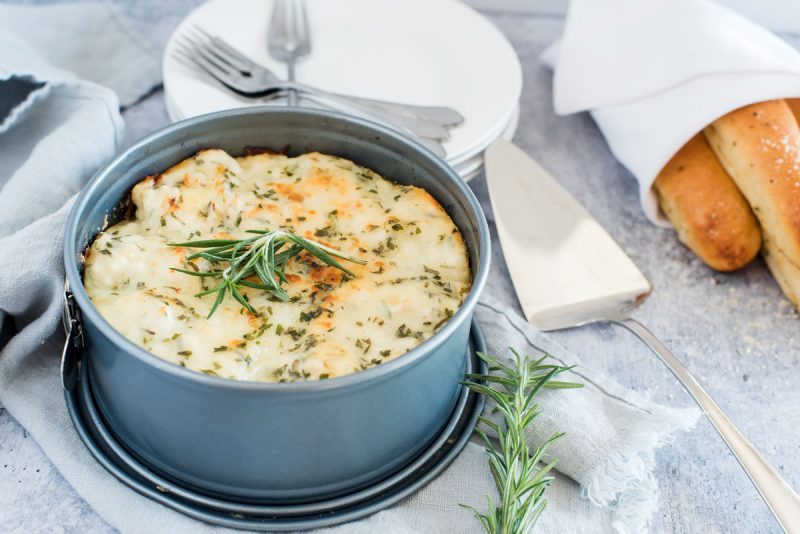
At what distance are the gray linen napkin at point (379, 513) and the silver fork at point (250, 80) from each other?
0.38 m

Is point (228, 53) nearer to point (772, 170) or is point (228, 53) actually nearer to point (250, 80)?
point (250, 80)

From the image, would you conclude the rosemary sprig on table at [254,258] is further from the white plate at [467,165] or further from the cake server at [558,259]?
the white plate at [467,165]

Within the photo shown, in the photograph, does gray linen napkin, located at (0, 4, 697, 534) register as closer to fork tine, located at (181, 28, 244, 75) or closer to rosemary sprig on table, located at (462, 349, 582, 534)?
rosemary sprig on table, located at (462, 349, 582, 534)

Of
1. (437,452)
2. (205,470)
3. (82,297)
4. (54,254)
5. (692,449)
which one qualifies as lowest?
(692,449)

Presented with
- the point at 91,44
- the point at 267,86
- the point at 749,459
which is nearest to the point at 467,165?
the point at 267,86

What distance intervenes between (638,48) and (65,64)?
64.6 inches

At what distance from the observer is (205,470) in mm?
1492

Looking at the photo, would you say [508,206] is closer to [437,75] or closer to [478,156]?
[478,156]

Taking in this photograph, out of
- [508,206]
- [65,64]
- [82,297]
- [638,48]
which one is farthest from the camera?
[65,64]

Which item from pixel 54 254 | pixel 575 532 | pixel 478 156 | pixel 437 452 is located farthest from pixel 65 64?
pixel 575 532

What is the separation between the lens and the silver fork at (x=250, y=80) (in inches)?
89.7

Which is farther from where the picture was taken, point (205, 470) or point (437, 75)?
point (437, 75)

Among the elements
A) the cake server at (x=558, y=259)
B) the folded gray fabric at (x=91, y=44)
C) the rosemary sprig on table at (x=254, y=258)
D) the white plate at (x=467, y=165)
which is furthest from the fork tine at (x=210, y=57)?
the rosemary sprig on table at (x=254, y=258)

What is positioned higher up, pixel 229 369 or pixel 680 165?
pixel 229 369
